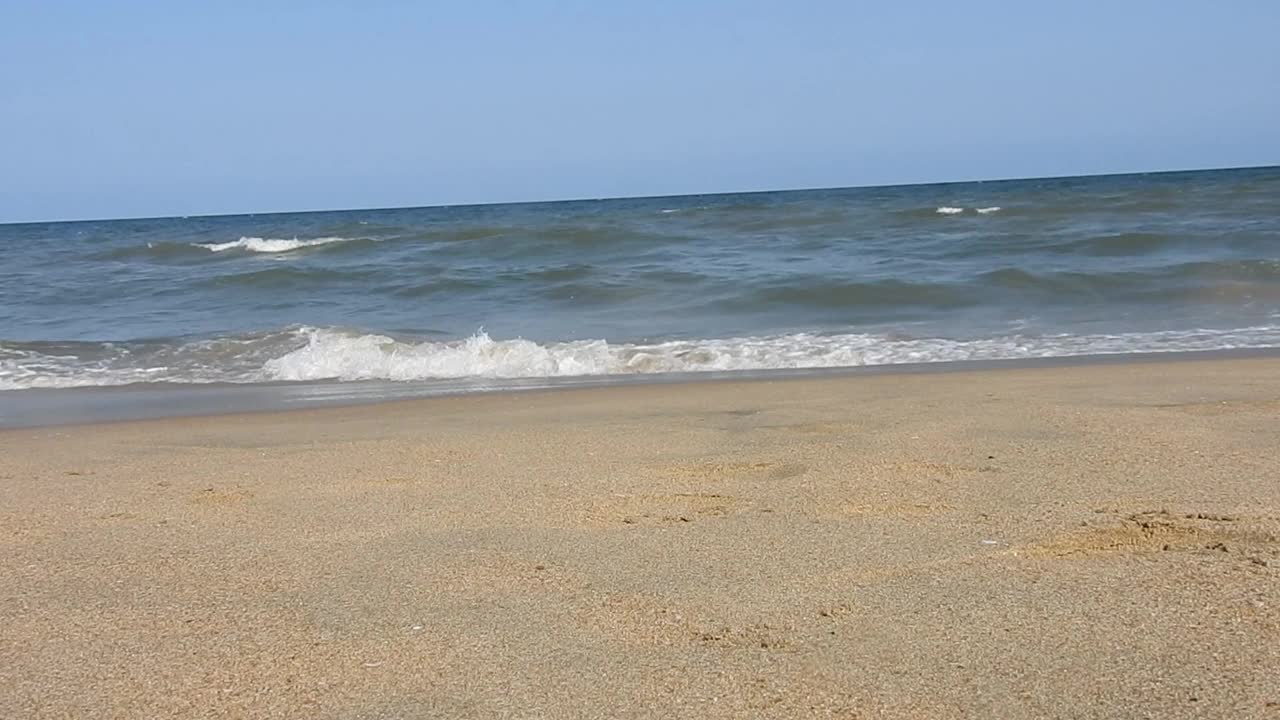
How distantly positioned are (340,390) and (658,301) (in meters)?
5.77

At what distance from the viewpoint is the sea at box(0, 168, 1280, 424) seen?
9.62 meters

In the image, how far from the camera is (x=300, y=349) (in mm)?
10844

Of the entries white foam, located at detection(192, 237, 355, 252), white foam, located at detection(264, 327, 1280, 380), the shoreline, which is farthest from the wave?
white foam, located at detection(192, 237, 355, 252)

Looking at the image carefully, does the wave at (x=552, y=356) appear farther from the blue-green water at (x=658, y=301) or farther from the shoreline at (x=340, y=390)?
the shoreline at (x=340, y=390)

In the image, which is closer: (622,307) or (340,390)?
(340,390)

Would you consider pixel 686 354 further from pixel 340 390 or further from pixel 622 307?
pixel 622 307

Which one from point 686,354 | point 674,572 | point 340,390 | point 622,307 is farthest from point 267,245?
point 674,572

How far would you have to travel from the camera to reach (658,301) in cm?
1419

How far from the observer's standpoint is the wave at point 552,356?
31.0 feet

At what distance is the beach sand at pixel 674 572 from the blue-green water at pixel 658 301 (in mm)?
3871

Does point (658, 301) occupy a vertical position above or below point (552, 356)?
above

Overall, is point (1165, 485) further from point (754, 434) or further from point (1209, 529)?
point (754, 434)

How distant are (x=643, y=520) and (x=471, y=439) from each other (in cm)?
220

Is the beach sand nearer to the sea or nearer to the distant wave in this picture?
the sea
